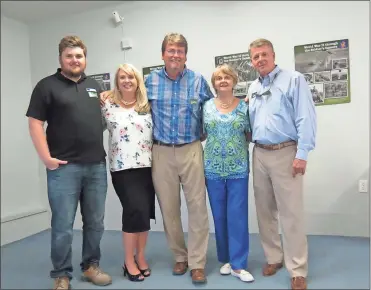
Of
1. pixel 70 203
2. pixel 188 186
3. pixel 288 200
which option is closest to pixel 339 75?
pixel 288 200

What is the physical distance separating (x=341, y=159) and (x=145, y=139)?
1.58 m

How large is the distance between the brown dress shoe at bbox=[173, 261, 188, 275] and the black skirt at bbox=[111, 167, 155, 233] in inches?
12.2

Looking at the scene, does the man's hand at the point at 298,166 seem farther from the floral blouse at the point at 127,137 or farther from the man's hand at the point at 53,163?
the man's hand at the point at 53,163

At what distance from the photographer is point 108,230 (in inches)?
125

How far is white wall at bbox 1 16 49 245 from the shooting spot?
2.92 m

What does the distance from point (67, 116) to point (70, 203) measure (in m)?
0.44

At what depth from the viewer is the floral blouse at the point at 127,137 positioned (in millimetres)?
1860

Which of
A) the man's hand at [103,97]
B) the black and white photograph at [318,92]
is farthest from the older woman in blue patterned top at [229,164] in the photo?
the black and white photograph at [318,92]

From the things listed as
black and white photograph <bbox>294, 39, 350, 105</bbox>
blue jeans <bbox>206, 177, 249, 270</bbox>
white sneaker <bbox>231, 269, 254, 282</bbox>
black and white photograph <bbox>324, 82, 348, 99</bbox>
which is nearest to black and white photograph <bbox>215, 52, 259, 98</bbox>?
black and white photograph <bbox>294, 39, 350, 105</bbox>

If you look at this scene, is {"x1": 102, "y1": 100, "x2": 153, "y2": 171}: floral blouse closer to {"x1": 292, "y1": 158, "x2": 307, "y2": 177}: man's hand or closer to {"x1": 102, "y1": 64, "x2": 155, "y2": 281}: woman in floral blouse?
{"x1": 102, "y1": 64, "x2": 155, "y2": 281}: woman in floral blouse

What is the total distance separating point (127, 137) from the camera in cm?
187

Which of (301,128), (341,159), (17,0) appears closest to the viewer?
(301,128)

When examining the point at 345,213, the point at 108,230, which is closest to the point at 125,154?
the point at 108,230

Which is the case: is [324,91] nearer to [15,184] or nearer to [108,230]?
[108,230]
